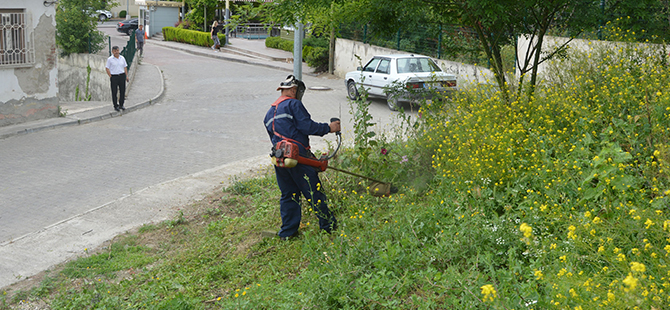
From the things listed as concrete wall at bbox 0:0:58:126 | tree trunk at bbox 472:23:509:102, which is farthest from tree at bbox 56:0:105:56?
tree trunk at bbox 472:23:509:102

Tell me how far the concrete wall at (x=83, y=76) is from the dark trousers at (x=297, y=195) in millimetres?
17056

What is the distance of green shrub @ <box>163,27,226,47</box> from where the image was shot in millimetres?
36250

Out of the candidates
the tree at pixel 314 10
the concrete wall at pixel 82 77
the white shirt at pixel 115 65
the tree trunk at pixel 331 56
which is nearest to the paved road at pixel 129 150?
the white shirt at pixel 115 65

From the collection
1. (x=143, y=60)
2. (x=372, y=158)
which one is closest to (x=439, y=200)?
(x=372, y=158)

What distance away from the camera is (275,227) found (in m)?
6.39

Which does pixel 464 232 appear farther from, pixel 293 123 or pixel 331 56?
pixel 331 56

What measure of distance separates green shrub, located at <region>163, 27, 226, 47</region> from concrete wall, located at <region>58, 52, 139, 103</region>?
10492 mm

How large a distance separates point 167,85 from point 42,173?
39.8 feet

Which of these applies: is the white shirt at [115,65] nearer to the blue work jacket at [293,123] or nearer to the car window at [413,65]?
the car window at [413,65]

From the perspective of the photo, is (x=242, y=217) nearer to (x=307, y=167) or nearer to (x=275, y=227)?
(x=275, y=227)

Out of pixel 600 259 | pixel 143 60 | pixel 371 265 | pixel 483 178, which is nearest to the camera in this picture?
pixel 600 259

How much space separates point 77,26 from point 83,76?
2.08m

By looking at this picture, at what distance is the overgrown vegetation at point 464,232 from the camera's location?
379 cm

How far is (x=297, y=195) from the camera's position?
612 cm
